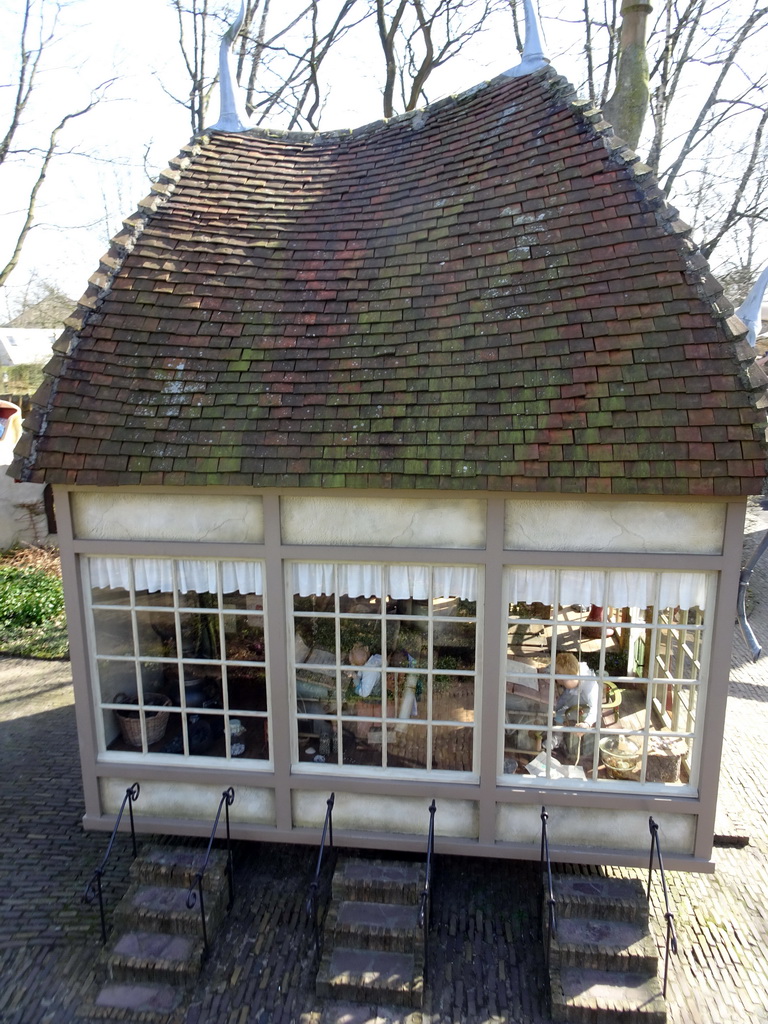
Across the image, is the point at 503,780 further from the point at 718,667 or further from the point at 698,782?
the point at 718,667

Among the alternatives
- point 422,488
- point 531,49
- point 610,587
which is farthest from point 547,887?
point 531,49

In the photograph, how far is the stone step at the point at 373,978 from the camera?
489 centimetres

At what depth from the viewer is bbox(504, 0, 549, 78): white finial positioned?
7.12 meters

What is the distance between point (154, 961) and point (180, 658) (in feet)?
7.70

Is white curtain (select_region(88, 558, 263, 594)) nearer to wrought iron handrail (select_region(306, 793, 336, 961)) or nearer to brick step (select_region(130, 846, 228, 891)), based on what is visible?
wrought iron handrail (select_region(306, 793, 336, 961))

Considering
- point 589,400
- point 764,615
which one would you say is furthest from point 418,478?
point 764,615

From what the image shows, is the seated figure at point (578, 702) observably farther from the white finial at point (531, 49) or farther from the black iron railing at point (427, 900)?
the white finial at point (531, 49)

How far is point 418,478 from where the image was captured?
16.9 ft

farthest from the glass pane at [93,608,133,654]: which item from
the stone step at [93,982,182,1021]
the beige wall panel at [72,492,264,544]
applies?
the stone step at [93,982,182,1021]

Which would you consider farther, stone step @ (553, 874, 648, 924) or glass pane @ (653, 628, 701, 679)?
glass pane @ (653, 628, 701, 679)

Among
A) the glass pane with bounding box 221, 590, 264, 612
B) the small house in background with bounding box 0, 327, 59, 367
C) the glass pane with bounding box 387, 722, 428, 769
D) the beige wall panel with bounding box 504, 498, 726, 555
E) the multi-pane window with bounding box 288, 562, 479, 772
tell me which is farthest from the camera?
the small house in background with bounding box 0, 327, 59, 367

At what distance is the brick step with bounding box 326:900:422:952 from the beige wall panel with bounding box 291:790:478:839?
64cm

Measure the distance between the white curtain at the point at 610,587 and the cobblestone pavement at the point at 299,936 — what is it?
2.93 metres

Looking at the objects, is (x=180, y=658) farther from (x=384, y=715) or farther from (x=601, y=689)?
(x=601, y=689)
